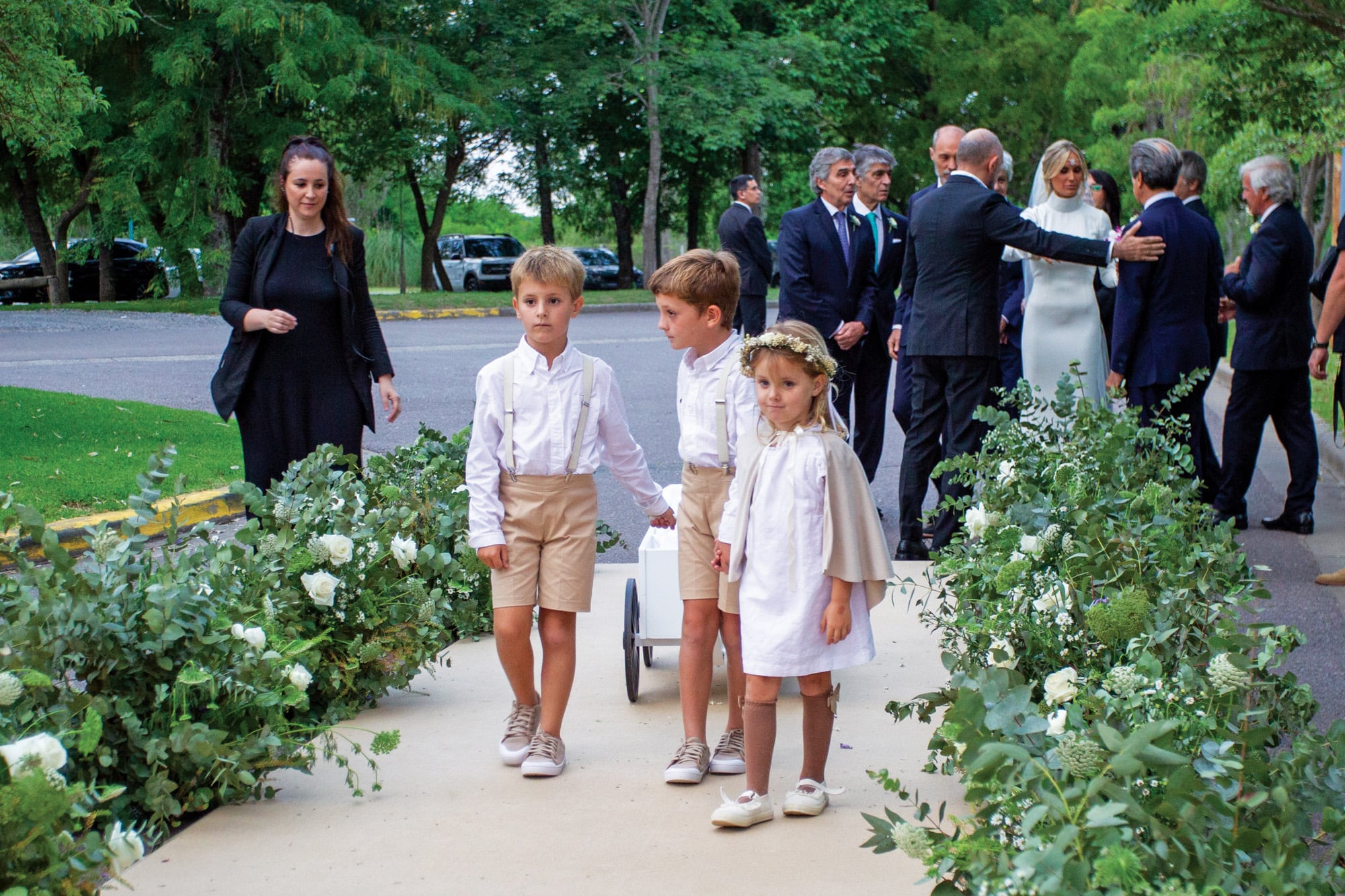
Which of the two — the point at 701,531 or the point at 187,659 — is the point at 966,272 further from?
the point at 187,659

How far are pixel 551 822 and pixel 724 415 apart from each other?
3.95 ft

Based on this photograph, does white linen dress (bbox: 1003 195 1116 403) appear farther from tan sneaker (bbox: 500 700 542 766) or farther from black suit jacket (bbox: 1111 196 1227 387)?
tan sneaker (bbox: 500 700 542 766)

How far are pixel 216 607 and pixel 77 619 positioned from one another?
1.44 ft

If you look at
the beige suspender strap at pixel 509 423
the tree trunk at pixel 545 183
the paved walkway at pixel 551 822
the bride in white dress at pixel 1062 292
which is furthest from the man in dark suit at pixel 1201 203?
the tree trunk at pixel 545 183

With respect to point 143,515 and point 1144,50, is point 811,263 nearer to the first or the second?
point 1144,50

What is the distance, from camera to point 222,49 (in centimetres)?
2559

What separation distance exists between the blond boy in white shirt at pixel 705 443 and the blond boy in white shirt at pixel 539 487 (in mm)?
281

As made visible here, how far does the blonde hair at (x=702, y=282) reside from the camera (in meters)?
3.95

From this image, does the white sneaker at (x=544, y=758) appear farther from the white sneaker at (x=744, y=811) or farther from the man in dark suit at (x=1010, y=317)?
the man in dark suit at (x=1010, y=317)

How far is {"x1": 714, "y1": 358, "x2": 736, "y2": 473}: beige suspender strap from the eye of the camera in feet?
13.0

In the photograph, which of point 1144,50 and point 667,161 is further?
point 667,161

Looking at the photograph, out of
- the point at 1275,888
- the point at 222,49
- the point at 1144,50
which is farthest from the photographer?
the point at 222,49

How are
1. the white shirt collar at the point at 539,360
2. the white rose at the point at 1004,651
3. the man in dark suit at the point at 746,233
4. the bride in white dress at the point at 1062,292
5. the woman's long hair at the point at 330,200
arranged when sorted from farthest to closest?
the man in dark suit at the point at 746,233, the bride in white dress at the point at 1062,292, the woman's long hair at the point at 330,200, the white shirt collar at the point at 539,360, the white rose at the point at 1004,651

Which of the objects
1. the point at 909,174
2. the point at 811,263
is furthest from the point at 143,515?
the point at 909,174
